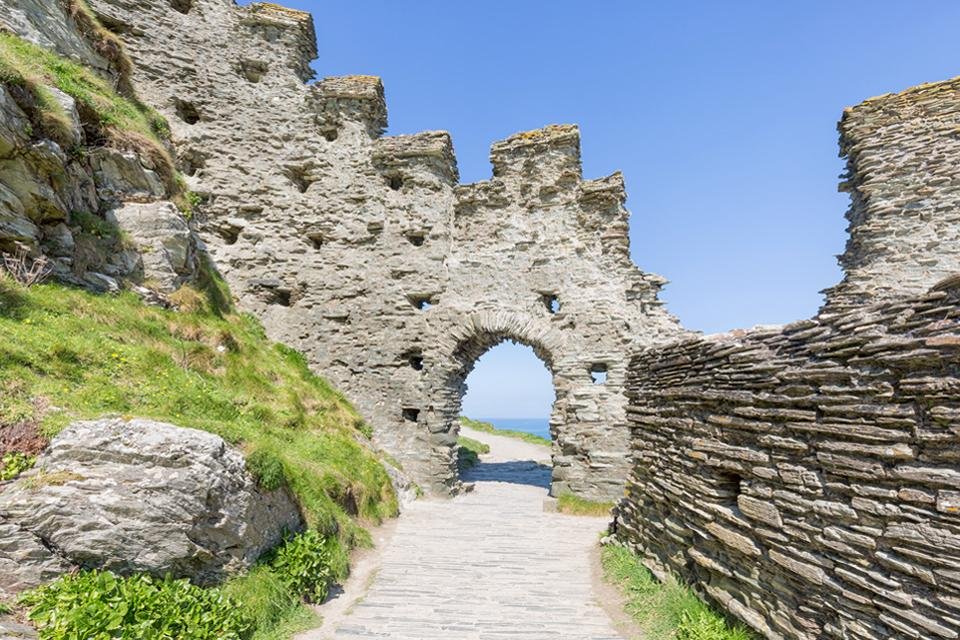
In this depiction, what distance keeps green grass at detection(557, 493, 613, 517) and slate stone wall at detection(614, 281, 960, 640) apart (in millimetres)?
5277

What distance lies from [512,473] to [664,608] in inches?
449

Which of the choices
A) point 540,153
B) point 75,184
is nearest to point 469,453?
point 540,153

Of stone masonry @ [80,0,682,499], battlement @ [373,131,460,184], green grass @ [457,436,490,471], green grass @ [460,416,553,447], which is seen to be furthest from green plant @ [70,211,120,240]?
green grass @ [460,416,553,447]

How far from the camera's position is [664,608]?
5828mm

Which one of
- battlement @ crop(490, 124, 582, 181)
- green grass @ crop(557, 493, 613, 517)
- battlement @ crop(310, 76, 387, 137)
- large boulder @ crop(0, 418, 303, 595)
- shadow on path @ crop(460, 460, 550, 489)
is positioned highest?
battlement @ crop(310, 76, 387, 137)

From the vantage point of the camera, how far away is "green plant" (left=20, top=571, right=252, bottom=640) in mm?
3922

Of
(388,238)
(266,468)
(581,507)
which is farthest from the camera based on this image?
(388,238)

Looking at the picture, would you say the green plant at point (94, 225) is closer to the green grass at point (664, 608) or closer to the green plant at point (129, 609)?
the green plant at point (129, 609)

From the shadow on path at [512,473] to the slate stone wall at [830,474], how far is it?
9551mm

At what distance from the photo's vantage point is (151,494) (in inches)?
191

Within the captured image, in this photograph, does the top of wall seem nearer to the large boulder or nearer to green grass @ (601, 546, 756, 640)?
green grass @ (601, 546, 756, 640)

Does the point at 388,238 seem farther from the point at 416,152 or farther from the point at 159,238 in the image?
the point at 159,238

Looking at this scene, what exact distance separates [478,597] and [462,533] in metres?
3.07

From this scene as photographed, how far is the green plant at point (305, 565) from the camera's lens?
237 inches
